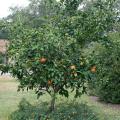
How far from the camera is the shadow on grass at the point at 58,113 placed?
32.1ft

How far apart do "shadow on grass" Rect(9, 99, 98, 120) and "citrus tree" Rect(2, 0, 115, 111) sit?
1.17 feet

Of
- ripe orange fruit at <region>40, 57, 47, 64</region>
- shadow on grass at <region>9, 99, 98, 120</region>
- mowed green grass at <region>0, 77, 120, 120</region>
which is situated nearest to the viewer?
ripe orange fruit at <region>40, 57, 47, 64</region>

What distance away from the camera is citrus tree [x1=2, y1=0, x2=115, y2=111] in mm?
8961

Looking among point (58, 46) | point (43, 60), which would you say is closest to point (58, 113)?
point (43, 60)

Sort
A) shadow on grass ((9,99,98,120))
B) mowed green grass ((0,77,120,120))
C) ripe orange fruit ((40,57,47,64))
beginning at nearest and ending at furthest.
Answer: ripe orange fruit ((40,57,47,64)) < shadow on grass ((9,99,98,120)) < mowed green grass ((0,77,120,120))

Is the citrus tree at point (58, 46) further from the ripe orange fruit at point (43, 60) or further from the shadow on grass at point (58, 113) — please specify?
the shadow on grass at point (58, 113)

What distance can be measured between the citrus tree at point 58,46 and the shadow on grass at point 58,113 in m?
0.36

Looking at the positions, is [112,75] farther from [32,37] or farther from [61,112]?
[32,37]

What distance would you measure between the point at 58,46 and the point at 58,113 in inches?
74.0

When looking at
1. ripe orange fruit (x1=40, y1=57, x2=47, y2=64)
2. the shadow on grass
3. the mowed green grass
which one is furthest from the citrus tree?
the mowed green grass

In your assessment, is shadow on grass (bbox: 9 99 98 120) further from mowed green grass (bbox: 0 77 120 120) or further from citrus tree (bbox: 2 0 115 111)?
mowed green grass (bbox: 0 77 120 120)

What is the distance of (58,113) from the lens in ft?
32.6

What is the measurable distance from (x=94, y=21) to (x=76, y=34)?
54 cm

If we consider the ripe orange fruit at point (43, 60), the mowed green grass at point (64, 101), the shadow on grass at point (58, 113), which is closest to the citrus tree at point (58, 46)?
the ripe orange fruit at point (43, 60)
